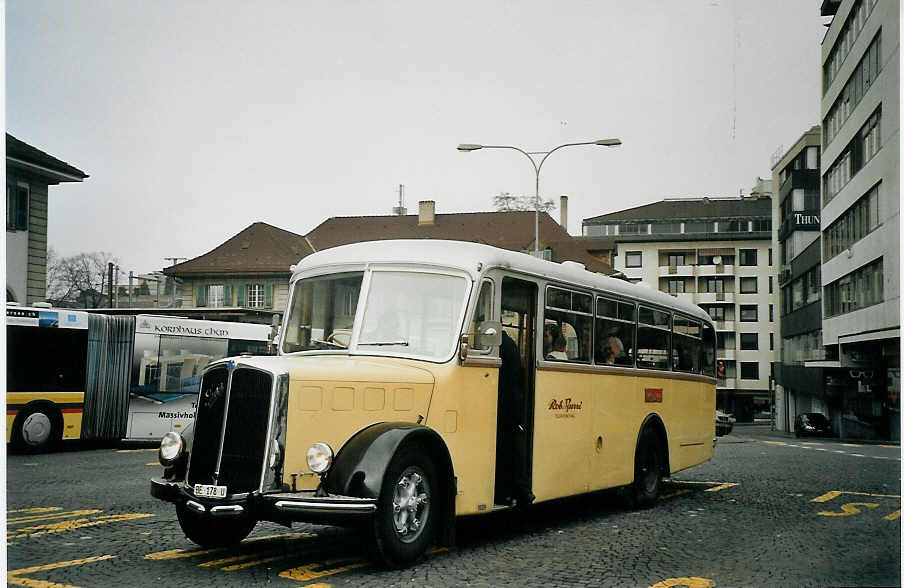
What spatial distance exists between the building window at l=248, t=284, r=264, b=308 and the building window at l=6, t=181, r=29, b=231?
174 inches

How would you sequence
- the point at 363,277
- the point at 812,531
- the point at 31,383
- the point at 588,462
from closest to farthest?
the point at 363,277 → the point at 812,531 → the point at 588,462 → the point at 31,383

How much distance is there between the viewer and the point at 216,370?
7926 mm

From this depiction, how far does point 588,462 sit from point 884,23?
517cm

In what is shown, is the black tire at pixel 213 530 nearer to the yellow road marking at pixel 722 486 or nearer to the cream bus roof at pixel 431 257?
the cream bus roof at pixel 431 257

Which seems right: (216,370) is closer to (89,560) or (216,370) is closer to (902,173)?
(89,560)

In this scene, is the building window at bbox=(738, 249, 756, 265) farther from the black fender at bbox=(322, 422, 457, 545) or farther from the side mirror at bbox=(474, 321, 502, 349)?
the black fender at bbox=(322, 422, 457, 545)

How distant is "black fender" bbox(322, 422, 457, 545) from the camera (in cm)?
749

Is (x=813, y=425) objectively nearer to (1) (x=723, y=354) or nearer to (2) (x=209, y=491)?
(1) (x=723, y=354)

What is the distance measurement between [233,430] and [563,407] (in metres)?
3.90

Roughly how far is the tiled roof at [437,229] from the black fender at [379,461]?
2393 mm

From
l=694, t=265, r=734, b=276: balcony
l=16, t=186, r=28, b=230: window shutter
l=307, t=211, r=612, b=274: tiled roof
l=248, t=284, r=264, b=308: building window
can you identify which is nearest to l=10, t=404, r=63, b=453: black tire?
l=248, t=284, r=264, b=308: building window

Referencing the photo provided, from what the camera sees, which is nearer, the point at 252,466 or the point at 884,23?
the point at 252,466

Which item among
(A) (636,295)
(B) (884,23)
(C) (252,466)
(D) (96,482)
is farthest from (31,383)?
(B) (884,23)

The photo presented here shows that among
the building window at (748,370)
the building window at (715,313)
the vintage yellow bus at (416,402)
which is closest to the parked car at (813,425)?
the building window at (748,370)
